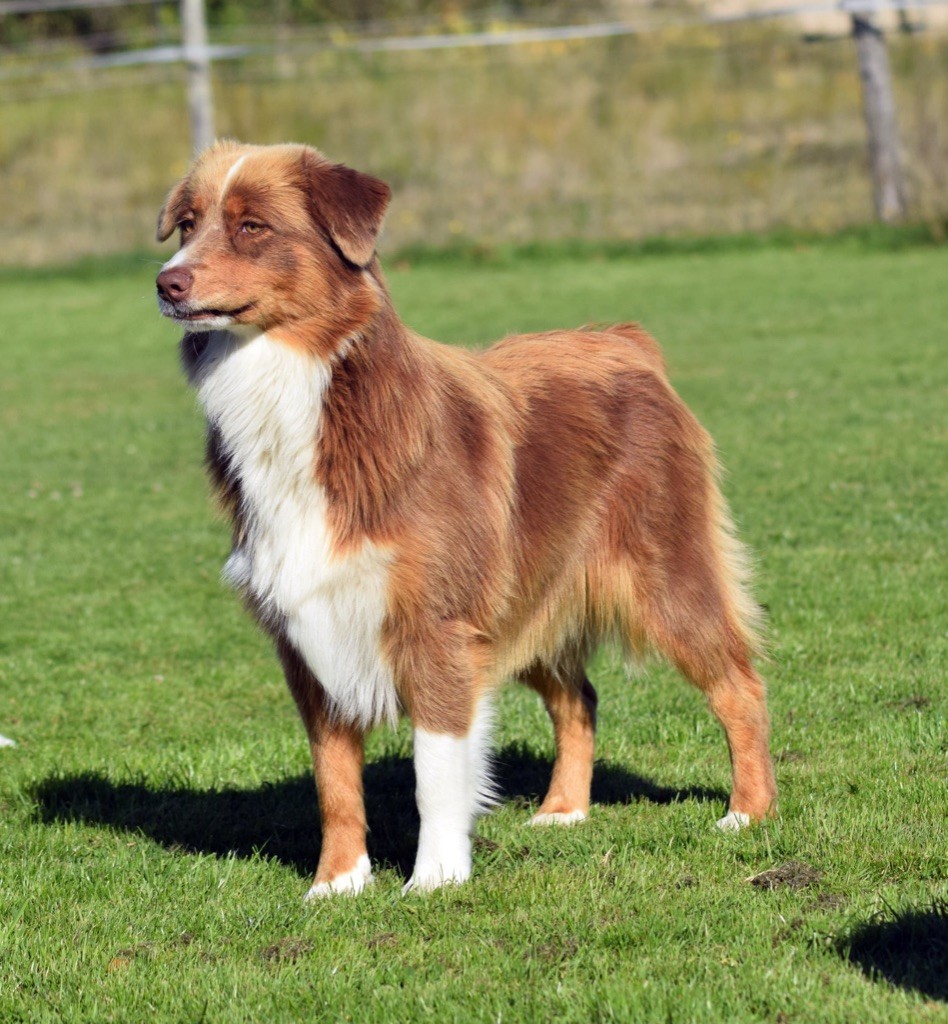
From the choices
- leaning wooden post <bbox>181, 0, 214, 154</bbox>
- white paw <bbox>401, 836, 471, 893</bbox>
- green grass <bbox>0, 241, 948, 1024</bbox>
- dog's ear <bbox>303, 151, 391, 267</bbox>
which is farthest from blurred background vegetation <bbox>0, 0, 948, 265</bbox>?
white paw <bbox>401, 836, 471, 893</bbox>

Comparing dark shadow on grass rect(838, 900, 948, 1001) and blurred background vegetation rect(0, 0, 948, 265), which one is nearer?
dark shadow on grass rect(838, 900, 948, 1001)

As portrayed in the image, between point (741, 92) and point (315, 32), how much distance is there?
394 inches

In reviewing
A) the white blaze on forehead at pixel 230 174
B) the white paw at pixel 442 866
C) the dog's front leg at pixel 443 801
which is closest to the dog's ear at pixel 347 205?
the white blaze on forehead at pixel 230 174

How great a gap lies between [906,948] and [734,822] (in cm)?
120

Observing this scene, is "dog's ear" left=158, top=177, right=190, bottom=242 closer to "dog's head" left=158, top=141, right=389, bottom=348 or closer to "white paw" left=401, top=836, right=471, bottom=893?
"dog's head" left=158, top=141, right=389, bottom=348

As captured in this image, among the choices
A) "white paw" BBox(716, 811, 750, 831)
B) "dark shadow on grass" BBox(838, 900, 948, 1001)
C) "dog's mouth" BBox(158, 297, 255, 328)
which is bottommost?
"white paw" BBox(716, 811, 750, 831)

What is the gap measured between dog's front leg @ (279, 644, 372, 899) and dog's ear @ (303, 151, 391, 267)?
4.42ft

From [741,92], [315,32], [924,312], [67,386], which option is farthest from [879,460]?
[315,32]

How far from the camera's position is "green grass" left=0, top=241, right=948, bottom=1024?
12.8ft

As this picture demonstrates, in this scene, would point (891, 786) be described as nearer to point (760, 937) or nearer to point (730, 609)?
point (730, 609)

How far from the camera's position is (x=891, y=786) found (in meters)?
5.26

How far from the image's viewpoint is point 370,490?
450 cm

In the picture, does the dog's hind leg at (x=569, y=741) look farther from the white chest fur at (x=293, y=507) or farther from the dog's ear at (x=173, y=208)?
the dog's ear at (x=173, y=208)

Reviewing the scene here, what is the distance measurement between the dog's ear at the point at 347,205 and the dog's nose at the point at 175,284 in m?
0.47
